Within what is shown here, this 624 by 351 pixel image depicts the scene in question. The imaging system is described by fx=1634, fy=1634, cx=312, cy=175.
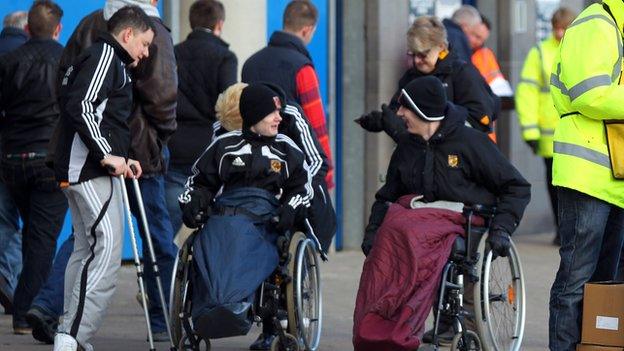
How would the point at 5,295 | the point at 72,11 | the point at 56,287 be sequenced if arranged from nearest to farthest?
the point at 56,287, the point at 5,295, the point at 72,11

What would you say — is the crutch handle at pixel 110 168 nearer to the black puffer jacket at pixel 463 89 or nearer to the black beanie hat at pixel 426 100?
the black beanie hat at pixel 426 100

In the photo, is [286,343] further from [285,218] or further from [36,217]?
[36,217]

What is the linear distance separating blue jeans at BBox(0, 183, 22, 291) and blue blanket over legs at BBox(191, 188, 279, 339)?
2266mm

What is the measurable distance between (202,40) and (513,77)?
518 cm

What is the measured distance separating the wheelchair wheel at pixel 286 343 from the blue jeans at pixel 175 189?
182cm

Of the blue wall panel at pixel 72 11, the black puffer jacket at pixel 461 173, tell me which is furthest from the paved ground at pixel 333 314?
the blue wall panel at pixel 72 11

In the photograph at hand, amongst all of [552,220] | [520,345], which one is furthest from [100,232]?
[552,220]

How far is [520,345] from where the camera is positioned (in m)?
8.29

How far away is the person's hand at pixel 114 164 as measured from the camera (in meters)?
7.77

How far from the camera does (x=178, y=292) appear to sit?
775cm

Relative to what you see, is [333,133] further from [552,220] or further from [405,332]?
[405,332]

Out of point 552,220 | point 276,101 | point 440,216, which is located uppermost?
point 276,101

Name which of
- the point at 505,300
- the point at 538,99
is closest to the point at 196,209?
the point at 505,300

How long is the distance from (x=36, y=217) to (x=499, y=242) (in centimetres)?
295
